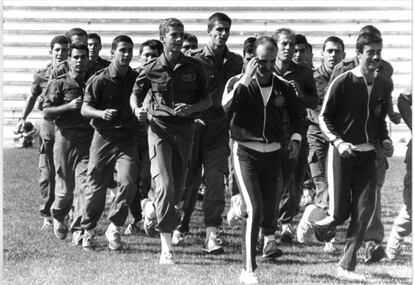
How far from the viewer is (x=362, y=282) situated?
6672 mm

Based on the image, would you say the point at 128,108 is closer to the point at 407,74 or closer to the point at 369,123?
the point at 369,123

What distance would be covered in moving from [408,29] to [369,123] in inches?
707

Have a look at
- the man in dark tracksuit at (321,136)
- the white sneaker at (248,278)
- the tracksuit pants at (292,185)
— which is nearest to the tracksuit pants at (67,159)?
the tracksuit pants at (292,185)

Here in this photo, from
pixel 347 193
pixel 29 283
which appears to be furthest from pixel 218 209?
pixel 29 283

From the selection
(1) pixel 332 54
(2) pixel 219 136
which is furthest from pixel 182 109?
(1) pixel 332 54

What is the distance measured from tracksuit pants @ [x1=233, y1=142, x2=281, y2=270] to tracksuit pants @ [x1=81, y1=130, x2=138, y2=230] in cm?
→ 157

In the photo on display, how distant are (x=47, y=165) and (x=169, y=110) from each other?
10.0 ft

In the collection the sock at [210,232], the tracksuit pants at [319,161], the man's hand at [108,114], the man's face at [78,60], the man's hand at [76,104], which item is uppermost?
the man's face at [78,60]

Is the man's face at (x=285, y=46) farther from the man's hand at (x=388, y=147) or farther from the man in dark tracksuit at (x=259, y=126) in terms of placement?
the man's hand at (x=388, y=147)

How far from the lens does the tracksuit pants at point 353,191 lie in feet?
22.6

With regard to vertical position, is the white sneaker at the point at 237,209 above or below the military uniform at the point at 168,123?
below

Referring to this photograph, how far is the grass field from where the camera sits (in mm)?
6816

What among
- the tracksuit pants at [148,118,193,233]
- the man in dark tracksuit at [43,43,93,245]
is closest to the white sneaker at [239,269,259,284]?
the tracksuit pants at [148,118,193,233]

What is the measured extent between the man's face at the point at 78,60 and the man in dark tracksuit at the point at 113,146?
619 mm
